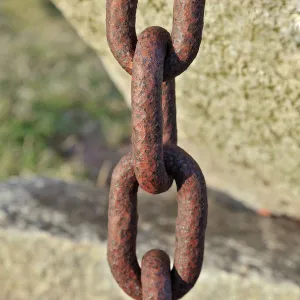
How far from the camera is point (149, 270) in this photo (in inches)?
32.0

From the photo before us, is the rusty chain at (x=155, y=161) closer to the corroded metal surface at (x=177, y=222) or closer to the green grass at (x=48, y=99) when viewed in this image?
the corroded metal surface at (x=177, y=222)

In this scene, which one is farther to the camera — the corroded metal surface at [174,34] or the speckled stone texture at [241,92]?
the speckled stone texture at [241,92]

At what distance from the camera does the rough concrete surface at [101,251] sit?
1461 mm

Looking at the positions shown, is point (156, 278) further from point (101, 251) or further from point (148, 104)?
point (101, 251)

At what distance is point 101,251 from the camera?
1561 mm

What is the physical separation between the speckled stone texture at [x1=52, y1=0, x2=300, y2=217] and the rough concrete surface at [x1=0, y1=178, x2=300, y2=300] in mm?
125

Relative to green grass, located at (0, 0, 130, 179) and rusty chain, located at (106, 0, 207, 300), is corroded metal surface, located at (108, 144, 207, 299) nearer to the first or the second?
rusty chain, located at (106, 0, 207, 300)

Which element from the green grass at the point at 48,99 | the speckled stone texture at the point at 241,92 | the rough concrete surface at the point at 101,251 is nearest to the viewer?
the speckled stone texture at the point at 241,92

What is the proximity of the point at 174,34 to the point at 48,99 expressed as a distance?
2997mm

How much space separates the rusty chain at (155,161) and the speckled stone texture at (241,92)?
34 centimetres

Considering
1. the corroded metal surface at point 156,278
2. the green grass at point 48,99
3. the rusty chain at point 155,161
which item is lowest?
the green grass at point 48,99

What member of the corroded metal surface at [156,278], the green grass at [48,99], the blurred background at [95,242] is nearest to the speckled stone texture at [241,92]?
the blurred background at [95,242]

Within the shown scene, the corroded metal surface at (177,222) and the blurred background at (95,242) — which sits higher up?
the corroded metal surface at (177,222)

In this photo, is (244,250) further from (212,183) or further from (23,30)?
(23,30)
